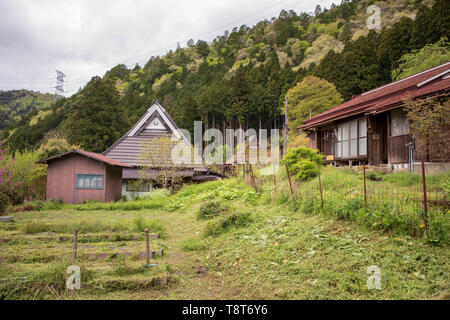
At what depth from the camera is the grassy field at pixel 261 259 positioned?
3854mm

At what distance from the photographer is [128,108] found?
1905 inches

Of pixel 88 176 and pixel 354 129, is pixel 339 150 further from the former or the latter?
pixel 88 176

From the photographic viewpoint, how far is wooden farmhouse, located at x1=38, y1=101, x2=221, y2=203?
55.3 ft

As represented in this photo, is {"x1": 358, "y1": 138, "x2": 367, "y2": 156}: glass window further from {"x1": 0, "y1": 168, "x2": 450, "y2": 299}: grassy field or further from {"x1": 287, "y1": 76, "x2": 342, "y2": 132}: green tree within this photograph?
{"x1": 287, "y1": 76, "x2": 342, "y2": 132}: green tree

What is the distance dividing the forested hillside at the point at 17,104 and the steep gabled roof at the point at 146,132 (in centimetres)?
5663

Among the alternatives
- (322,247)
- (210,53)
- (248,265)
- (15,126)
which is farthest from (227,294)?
(210,53)

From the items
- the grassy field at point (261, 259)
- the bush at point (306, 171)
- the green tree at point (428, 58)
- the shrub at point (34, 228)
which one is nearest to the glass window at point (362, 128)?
the bush at point (306, 171)

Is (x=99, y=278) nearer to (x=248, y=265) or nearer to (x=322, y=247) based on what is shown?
(x=248, y=265)

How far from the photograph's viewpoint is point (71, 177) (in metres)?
16.9

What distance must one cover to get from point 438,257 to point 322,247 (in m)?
1.64

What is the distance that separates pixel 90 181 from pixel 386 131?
16242mm

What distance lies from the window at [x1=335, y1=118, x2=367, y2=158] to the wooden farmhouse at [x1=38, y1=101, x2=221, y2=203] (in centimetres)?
934

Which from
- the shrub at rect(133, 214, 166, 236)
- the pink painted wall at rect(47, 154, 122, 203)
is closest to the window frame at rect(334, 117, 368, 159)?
the shrub at rect(133, 214, 166, 236)

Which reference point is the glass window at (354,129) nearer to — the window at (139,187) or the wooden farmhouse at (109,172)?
the wooden farmhouse at (109,172)
